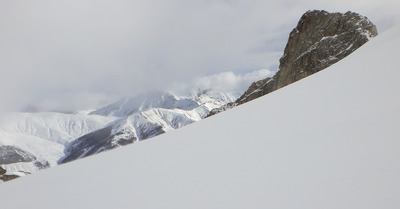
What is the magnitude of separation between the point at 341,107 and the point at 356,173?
2222mm

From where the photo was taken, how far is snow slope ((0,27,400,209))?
178 cm

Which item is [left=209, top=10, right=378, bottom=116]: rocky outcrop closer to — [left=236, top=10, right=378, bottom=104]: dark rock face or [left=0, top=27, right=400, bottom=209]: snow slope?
[left=236, top=10, right=378, bottom=104]: dark rock face

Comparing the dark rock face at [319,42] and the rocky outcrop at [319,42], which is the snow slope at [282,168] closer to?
the dark rock face at [319,42]

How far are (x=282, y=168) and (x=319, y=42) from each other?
53.4m

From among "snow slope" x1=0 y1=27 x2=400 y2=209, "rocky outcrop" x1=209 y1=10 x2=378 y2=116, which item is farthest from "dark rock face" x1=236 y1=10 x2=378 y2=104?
"snow slope" x1=0 y1=27 x2=400 y2=209

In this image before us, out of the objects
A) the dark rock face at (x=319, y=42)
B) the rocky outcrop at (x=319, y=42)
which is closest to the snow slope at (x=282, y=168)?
the dark rock face at (x=319, y=42)

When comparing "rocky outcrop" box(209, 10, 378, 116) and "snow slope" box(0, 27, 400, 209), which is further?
"rocky outcrop" box(209, 10, 378, 116)

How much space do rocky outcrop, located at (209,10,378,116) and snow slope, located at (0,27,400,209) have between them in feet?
139

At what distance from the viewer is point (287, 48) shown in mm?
62188

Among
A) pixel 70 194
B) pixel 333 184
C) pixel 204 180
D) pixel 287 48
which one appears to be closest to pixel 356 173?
pixel 333 184

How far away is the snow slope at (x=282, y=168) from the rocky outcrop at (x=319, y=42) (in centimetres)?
4223

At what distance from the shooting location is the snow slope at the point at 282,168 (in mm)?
1783

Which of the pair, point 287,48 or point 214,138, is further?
point 287,48

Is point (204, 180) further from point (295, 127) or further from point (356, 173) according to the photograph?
point (295, 127)
